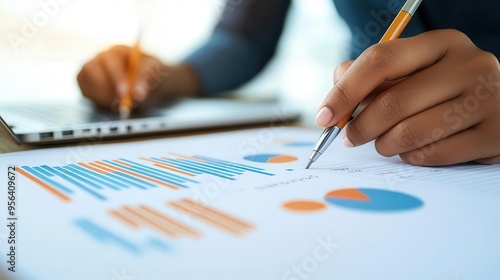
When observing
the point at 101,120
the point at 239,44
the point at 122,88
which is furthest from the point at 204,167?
the point at 239,44

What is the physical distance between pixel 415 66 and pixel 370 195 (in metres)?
0.16

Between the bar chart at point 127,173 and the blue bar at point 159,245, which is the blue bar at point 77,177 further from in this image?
the blue bar at point 159,245

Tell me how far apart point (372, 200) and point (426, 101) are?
0.48 feet

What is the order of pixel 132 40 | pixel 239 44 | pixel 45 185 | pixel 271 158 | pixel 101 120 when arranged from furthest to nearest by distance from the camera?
pixel 239 44 → pixel 132 40 → pixel 101 120 → pixel 271 158 → pixel 45 185

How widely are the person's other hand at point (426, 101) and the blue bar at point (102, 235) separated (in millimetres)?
208

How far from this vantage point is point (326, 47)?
78 centimetres

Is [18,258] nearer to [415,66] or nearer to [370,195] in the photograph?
[370,195]

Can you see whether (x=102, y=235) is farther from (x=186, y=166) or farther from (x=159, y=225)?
(x=186, y=166)

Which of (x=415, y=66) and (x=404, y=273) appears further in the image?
(x=415, y=66)

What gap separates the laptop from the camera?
49 cm

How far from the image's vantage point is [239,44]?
1.06m

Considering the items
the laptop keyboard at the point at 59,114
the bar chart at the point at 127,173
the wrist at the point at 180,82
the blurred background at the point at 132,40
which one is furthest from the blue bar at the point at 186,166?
the wrist at the point at 180,82

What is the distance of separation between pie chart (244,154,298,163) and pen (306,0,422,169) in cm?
4

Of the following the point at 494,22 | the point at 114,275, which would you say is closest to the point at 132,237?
the point at 114,275
